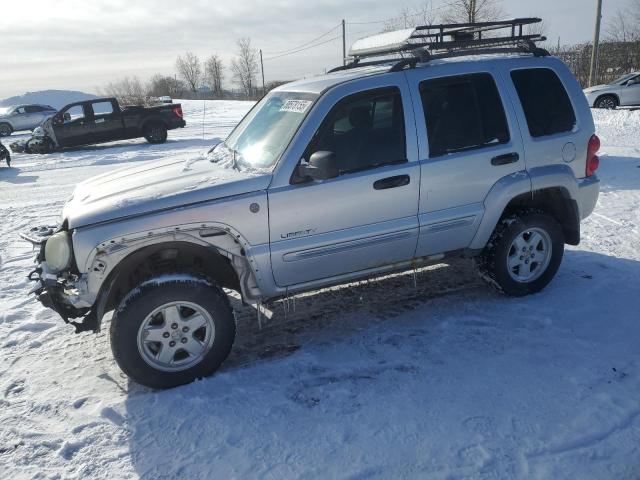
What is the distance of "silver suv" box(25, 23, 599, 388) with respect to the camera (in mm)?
3436

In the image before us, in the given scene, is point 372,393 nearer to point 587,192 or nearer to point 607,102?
point 587,192

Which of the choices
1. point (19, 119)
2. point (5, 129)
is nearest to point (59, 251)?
point (5, 129)

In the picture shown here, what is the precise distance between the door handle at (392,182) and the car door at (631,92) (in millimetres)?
19634

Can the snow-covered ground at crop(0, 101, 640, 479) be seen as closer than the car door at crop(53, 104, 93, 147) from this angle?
Yes

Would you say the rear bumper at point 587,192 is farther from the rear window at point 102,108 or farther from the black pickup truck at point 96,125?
the rear window at point 102,108

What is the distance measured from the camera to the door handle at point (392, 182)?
382 centimetres

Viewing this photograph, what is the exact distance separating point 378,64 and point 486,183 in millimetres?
1463

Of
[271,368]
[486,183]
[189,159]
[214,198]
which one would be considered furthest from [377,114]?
[271,368]

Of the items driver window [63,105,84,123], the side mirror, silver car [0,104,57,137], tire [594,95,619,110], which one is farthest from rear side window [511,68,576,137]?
silver car [0,104,57,137]

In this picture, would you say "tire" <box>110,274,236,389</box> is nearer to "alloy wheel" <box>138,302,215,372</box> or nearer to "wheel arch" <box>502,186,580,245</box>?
"alloy wheel" <box>138,302,215,372</box>

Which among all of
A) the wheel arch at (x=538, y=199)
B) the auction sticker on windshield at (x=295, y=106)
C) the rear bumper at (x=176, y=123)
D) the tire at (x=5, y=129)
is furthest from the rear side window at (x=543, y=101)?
the tire at (x=5, y=129)

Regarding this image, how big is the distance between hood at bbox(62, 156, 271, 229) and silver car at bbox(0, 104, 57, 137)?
23700 millimetres

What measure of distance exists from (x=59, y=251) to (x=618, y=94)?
21537 mm

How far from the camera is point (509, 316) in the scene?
4293 millimetres
